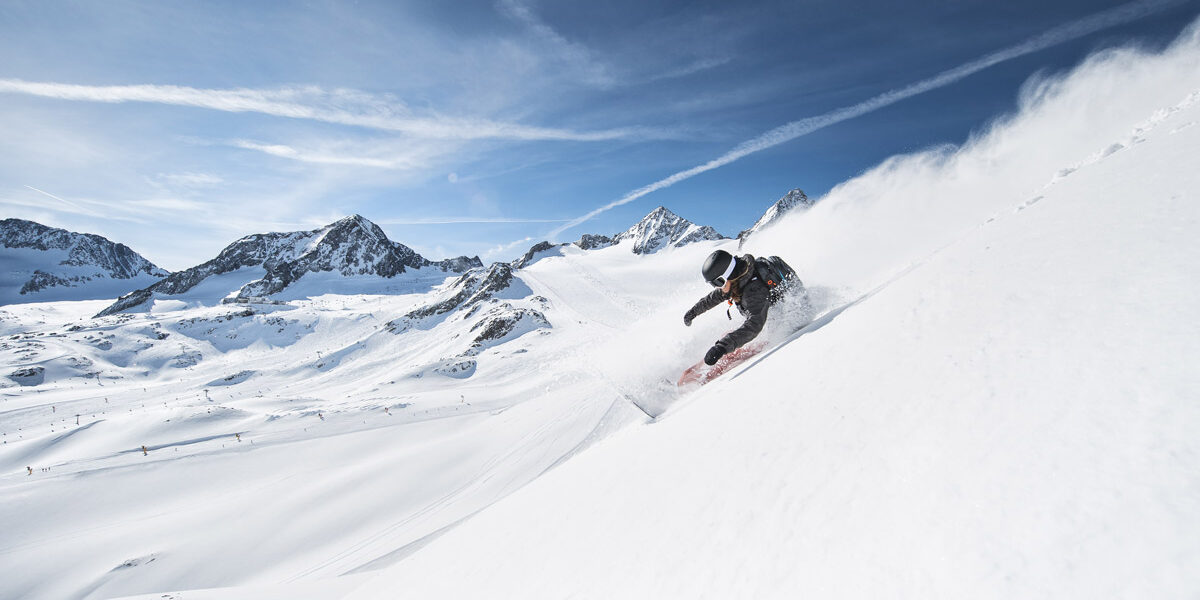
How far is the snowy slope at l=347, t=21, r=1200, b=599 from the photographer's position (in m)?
1.37

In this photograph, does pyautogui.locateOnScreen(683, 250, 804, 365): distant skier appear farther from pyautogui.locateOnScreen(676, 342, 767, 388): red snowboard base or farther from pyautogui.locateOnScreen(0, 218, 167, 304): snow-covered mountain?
pyautogui.locateOnScreen(0, 218, 167, 304): snow-covered mountain

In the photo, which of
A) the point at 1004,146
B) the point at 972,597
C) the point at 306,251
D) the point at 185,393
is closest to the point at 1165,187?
the point at 972,597

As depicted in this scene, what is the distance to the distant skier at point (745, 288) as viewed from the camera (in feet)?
21.3

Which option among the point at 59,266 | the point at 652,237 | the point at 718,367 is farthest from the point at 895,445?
the point at 59,266

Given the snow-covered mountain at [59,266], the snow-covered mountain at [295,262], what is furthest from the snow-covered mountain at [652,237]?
the snow-covered mountain at [59,266]

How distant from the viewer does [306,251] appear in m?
134

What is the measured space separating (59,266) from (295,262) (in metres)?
140

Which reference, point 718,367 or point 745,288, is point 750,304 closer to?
point 745,288

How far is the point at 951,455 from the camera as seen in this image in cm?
196

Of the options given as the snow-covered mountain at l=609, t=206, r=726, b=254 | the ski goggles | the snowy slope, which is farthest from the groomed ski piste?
the snow-covered mountain at l=609, t=206, r=726, b=254

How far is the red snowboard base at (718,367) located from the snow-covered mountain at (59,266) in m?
250

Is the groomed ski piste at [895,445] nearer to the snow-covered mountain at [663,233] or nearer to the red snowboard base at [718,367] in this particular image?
the red snowboard base at [718,367]

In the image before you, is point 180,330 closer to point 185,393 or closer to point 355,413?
point 185,393

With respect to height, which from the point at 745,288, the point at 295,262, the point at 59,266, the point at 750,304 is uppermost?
the point at 59,266
